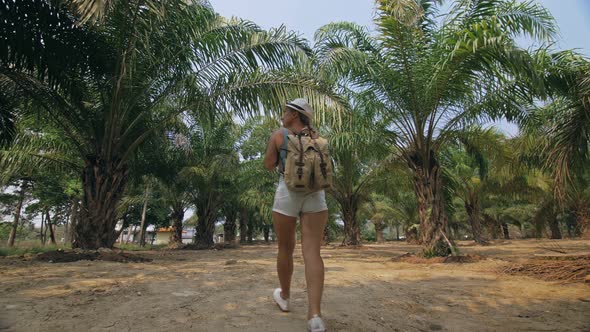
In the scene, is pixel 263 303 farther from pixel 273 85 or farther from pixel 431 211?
pixel 431 211

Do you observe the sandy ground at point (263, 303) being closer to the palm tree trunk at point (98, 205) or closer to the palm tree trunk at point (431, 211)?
the palm tree trunk at point (98, 205)

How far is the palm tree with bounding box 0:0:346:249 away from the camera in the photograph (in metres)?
5.75

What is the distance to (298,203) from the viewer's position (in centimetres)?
223

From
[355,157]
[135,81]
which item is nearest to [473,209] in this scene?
[355,157]

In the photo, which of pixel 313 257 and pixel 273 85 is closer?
pixel 313 257

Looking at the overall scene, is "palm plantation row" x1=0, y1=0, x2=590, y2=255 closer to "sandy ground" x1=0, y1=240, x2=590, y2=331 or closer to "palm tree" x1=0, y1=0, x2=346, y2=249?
"palm tree" x1=0, y1=0, x2=346, y2=249

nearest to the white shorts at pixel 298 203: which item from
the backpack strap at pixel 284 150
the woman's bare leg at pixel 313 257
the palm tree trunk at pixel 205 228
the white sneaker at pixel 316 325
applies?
the woman's bare leg at pixel 313 257

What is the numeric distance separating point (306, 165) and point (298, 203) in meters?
0.26

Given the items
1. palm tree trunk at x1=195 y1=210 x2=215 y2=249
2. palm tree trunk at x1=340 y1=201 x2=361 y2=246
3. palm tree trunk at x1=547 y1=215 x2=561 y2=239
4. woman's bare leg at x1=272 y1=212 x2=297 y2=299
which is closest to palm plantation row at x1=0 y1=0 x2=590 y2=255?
woman's bare leg at x1=272 y1=212 x2=297 y2=299

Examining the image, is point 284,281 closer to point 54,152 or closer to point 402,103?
point 402,103

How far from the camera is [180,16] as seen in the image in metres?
5.97

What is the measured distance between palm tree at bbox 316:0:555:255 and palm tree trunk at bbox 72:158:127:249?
4.73 meters

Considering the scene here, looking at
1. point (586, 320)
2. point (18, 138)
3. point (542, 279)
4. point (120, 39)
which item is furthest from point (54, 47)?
point (542, 279)

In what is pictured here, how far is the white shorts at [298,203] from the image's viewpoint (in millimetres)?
2223
